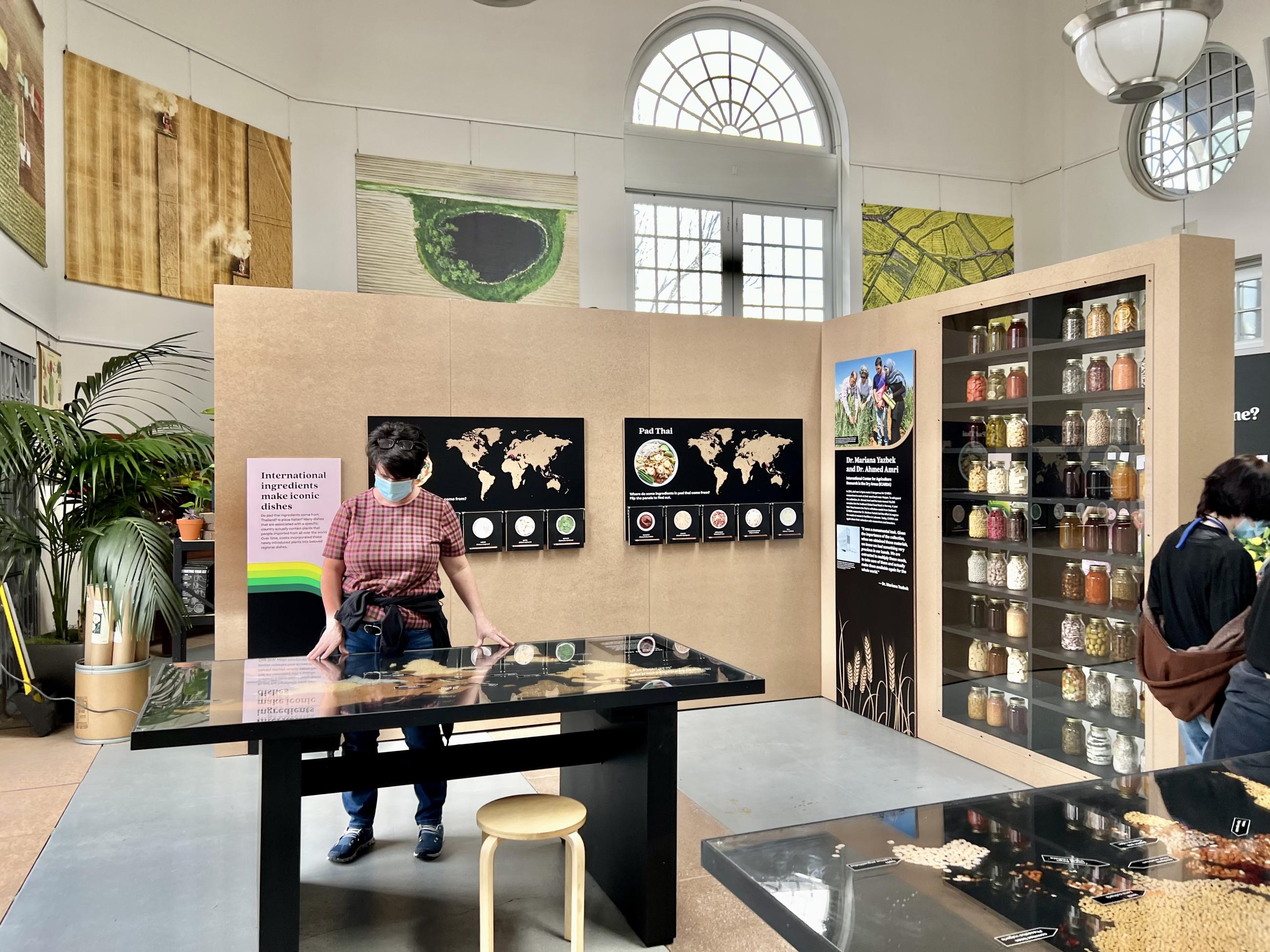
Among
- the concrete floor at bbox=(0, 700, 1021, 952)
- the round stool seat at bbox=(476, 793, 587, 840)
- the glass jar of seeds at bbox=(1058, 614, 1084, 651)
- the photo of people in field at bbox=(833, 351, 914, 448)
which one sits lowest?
the concrete floor at bbox=(0, 700, 1021, 952)

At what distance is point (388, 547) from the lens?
3.64 metres

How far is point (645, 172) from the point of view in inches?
345

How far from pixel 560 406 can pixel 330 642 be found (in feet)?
7.97

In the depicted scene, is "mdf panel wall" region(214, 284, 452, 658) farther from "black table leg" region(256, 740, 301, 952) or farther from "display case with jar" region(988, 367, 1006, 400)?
"display case with jar" region(988, 367, 1006, 400)

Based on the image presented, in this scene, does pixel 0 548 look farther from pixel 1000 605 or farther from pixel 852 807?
pixel 1000 605

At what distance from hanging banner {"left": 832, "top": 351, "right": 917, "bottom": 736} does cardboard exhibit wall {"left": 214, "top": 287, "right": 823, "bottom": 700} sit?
10.4 inches

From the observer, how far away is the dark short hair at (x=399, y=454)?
361cm

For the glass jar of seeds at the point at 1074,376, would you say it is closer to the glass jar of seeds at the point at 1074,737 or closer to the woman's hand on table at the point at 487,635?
the glass jar of seeds at the point at 1074,737

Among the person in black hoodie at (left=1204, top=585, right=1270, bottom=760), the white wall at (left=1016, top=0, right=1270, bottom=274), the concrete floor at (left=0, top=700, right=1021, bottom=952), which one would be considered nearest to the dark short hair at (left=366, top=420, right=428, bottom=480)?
the concrete floor at (left=0, top=700, right=1021, bottom=952)

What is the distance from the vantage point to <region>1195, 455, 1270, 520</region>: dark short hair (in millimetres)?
3086

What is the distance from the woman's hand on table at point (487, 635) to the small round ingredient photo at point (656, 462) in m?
2.18

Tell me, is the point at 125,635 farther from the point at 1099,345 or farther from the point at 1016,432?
the point at 1099,345

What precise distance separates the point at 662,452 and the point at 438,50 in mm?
4441

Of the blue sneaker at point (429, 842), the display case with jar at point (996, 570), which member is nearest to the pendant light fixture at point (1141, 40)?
the display case with jar at point (996, 570)
